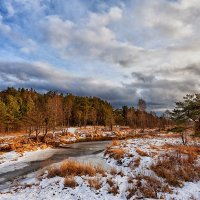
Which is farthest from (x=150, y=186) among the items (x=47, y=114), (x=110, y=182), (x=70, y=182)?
(x=47, y=114)

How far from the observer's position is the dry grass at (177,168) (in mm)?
15611

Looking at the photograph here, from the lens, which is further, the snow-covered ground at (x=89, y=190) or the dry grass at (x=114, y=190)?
the dry grass at (x=114, y=190)

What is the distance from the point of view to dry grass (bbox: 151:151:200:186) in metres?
15.6

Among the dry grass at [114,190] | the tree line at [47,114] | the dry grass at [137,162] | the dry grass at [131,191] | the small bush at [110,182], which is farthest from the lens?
the tree line at [47,114]

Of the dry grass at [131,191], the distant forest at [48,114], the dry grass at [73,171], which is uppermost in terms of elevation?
the distant forest at [48,114]

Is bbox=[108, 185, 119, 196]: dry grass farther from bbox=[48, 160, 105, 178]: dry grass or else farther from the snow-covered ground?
bbox=[48, 160, 105, 178]: dry grass

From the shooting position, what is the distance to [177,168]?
57.1 feet

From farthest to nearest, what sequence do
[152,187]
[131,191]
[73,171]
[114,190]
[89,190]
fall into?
1. [73,171]
2. [89,190]
3. [114,190]
4. [152,187]
5. [131,191]

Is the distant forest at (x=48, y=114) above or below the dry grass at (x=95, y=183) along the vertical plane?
above

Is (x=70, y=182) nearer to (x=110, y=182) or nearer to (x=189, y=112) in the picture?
(x=110, y=182)

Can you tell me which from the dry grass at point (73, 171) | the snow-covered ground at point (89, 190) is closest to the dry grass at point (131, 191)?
the snow-covered ground at point (89, 190)

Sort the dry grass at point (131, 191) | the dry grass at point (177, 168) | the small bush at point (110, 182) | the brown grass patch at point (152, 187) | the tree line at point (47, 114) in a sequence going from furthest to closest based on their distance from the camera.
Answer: the tree line at point (47, 114)
the dry grass at point (177, 168)
the small bush at point (110, 182)
the dry grass at point (131, 191)
the brown grass patch at point (152, 187)

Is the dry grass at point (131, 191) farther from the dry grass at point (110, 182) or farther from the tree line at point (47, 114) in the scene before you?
the tree line at point (47, 114)

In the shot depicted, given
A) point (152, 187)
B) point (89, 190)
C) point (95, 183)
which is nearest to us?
point (152, 187)
